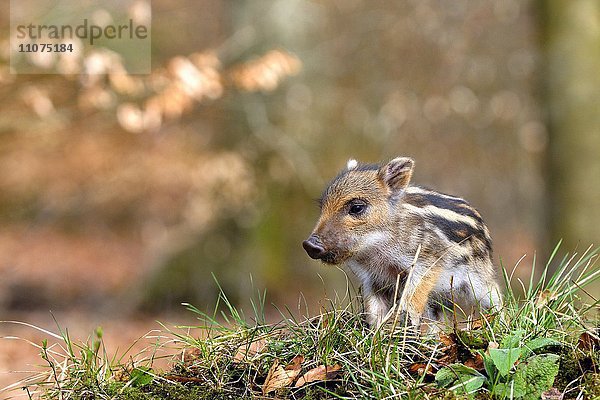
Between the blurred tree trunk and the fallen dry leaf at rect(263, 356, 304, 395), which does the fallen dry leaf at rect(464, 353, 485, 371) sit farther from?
the blurred tree trunk

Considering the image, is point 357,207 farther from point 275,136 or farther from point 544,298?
point 275,136

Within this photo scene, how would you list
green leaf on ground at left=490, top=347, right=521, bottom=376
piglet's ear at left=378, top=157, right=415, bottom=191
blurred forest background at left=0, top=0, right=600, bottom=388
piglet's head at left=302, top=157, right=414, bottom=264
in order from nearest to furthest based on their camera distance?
green leaf on ground at left=490, top=347, right=521, bottom=376 → piglet's head at left=302, top=157, right=414, bottom=264 → piglet's ear at left=378, top=157, right=415, bottom=191 → blurred forest background at left=0, top=0, right=600, bottom=388

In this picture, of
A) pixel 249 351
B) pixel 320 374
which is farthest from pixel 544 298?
pixel 249 351

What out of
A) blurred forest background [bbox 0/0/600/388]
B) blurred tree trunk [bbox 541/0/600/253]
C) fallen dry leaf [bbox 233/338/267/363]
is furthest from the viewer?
blurred forest background [bbox 0/0/600/388]

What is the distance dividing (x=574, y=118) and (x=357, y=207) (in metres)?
5.64

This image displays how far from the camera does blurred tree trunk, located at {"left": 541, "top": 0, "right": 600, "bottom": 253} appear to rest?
9.75 meters

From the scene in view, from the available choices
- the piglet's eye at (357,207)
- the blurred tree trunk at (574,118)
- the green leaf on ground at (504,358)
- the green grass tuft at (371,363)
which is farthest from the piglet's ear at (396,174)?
the blurred tree trunk at (574,118)

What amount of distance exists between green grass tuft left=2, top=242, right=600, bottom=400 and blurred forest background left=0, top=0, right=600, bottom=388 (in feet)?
21.3

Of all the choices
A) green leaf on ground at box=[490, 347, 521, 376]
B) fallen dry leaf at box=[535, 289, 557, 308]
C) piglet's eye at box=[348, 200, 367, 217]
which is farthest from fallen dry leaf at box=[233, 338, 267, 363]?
piglet's eye at box=[348, 200, 367, 217]

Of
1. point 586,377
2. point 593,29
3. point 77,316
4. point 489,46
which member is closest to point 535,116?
point 489,46

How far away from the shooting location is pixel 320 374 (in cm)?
347

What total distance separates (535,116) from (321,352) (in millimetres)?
13566

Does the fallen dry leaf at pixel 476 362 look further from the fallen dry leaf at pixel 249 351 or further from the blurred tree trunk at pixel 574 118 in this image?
the blurred tree trunk at pixel 574 118

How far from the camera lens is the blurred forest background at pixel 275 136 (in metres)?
10.2
